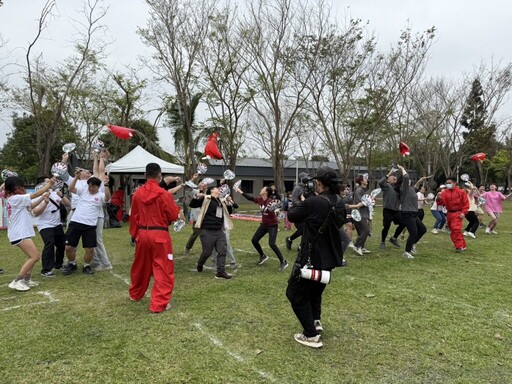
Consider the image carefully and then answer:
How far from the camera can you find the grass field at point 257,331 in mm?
3338

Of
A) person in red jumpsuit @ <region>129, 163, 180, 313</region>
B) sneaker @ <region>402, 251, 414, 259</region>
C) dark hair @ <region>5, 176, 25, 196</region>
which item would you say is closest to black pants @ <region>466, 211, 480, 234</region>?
sneaker @ <region>402, 251, 414, 259</region>

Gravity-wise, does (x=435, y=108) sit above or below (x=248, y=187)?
above

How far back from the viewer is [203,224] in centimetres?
661

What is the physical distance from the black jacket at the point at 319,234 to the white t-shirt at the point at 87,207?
4161 millimetres

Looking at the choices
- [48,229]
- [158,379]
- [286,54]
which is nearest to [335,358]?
[158,379]

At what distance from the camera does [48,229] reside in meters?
6.69

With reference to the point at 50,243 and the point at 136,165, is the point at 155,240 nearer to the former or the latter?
the point at 50,243

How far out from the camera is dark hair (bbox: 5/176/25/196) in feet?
19.0

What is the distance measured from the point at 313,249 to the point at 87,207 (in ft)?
14.5

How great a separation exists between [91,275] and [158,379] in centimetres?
409

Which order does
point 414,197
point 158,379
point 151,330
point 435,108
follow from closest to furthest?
point 158,379 → point 151,330 → point 414,197 → point 435,108

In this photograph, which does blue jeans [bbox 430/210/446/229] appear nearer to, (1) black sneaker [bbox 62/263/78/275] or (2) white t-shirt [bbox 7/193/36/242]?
(1) black sneaker [bbox 62/263/78/275]

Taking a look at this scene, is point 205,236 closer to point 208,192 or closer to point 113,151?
point 208,192

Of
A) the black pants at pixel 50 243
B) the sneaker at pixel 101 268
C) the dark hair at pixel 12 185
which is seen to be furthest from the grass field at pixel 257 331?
the dark hair at pixel 12 185
